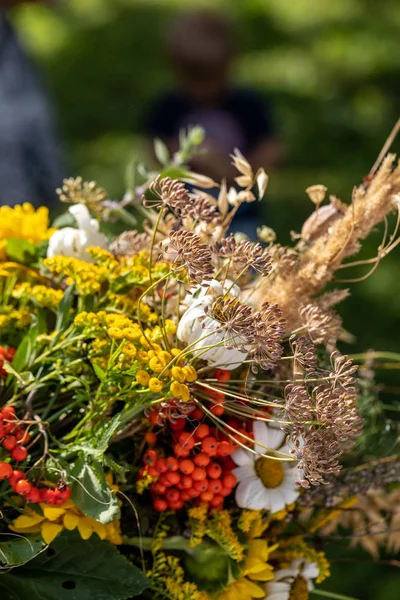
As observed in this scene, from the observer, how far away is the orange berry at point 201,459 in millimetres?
956

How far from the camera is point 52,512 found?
0.93 m

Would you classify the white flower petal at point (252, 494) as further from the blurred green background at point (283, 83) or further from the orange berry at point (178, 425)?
the blurred green background at point (283, 83)

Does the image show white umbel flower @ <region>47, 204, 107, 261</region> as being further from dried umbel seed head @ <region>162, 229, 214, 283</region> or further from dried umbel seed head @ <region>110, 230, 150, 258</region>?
dried umbel seed head @ <region>162, 229, 214, 283</region>

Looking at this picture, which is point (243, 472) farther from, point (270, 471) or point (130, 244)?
point (130, 244)

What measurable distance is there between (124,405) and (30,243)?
0.25 meters

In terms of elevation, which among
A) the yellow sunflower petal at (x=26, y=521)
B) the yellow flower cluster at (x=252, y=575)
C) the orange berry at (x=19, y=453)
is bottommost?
the yellow flower cluster at (x=252, y=575)

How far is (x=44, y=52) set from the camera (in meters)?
6.23

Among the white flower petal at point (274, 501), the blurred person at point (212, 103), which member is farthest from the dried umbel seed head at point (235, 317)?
the blurred person at point (212, 103)

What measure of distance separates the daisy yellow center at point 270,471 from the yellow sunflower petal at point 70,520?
0.19 m

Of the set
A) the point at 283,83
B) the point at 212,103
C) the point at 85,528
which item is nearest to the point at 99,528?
the point at 85,528

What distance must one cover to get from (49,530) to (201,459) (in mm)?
160

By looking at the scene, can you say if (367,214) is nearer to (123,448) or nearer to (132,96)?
(123,448)

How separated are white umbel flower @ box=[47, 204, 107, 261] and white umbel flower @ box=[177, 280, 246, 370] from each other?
0.20m

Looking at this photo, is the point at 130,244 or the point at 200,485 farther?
the point at 130,244
